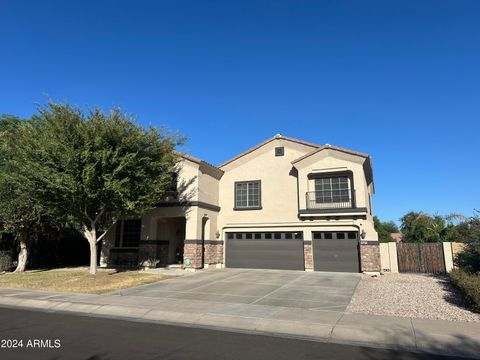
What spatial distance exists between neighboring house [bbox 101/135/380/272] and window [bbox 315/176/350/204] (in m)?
0.06

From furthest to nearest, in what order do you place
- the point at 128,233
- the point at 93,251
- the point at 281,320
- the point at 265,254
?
the point at 128,233, the point at 265,254, the point at 93,251, the point at 281,320

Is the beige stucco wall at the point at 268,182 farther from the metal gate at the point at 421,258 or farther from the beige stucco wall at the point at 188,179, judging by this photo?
the metal gate at the point at 421,258

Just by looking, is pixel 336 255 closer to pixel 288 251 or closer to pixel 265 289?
pixel 288 251

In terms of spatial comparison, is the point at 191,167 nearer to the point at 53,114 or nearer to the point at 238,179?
the point at 238,179

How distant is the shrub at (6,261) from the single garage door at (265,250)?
13834 mm

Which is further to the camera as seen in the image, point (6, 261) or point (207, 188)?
point (207, 188)

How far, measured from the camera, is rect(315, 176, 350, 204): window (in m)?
21.8

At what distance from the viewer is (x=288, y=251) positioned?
22359 millimetres

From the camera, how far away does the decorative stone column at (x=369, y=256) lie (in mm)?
19875

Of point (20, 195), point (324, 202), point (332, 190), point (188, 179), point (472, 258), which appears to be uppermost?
point (188, 179)

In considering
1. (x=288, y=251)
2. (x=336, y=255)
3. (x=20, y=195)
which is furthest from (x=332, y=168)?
(x=20, y=195)

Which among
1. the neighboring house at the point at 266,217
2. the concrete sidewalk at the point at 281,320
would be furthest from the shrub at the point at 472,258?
the concrete sidewalk at the point at 281,320

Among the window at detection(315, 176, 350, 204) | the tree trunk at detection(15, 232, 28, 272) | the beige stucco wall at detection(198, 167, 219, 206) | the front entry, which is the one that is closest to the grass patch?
the tree trunk at detection(15, 232, 28, 272)

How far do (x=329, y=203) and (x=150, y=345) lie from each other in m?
17.0
